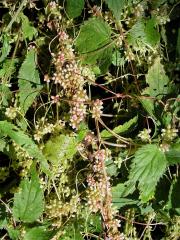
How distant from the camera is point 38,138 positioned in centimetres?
122

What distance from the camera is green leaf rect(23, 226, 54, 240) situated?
1.23 meters

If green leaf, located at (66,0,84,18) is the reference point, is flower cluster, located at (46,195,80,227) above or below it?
below

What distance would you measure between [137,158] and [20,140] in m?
0.30

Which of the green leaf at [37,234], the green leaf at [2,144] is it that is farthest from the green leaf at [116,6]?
the green leaf at [37,234]

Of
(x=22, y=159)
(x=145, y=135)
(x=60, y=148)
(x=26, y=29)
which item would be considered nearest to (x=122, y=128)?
(x=145, y=135)

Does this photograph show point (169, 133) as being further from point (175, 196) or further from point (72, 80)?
point (72, 80)

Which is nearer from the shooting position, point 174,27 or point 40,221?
point 40,221

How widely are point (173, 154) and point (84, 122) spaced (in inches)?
9.9

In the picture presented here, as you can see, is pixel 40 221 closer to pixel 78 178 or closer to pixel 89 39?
pixel 78 178

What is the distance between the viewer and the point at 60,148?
47.9 inches

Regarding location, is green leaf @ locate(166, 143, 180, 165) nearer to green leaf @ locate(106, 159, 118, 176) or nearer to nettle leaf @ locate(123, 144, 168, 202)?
nettle leaf @ locate(123, 144, 168, 202)

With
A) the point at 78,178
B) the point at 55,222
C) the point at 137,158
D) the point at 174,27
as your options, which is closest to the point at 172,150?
the point at 137,158

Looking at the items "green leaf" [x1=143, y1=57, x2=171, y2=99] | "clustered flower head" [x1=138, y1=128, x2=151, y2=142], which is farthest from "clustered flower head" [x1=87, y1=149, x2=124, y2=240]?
"green leaf" [x1=143, y1=57, x2=171, y2=99]

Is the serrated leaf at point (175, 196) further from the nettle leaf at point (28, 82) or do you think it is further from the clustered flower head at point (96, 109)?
the nettle leaf at point (28, 82)
